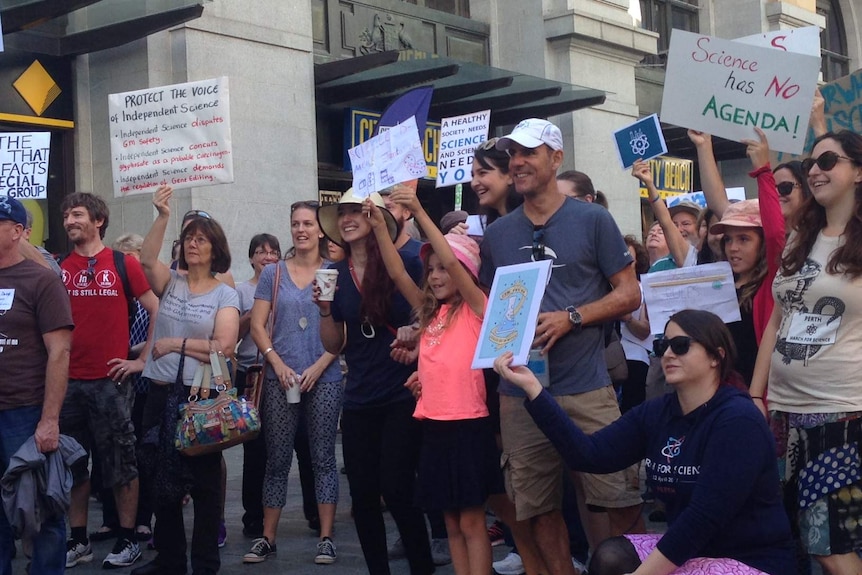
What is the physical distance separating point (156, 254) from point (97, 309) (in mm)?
553

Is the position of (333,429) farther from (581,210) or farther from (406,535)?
(581,210)

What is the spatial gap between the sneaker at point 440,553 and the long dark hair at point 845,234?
2.77 metres

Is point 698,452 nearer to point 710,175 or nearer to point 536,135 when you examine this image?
point 536,135

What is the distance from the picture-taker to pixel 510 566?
621 centimetres

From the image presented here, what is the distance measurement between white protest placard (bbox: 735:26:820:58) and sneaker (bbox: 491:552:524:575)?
3152 millimetres

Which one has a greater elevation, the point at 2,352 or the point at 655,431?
the point at 2,352

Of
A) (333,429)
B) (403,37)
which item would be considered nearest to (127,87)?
(403,37)

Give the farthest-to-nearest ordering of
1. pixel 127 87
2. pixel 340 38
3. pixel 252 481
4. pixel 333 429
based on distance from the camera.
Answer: pixel 340 38, pixel 127 87, pixel 252 481, pixel 333 429

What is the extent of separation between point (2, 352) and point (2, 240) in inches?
21.0

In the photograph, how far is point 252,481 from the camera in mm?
7543

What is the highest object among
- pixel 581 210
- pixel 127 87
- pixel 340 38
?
pixel 340 38

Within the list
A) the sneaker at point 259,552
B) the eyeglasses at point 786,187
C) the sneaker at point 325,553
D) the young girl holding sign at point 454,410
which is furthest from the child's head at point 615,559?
the sneaker at point 259,552

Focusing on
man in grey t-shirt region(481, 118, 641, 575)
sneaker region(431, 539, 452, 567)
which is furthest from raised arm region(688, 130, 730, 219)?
sneaker region(431, 539, 452, 567)

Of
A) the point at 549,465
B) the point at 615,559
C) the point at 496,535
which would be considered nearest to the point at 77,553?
the point at 496,535
